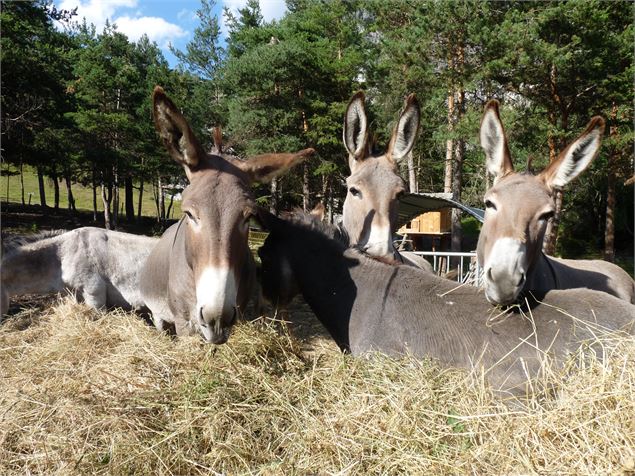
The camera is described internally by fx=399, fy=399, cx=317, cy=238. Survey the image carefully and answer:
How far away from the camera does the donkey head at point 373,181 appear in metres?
3.89

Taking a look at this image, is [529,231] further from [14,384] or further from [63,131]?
[63,131]

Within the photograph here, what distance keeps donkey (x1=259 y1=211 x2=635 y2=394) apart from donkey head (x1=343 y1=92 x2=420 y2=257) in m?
0.45

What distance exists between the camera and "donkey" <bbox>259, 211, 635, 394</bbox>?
257 cm

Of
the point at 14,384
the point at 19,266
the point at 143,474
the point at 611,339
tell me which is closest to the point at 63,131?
the point at 19,266

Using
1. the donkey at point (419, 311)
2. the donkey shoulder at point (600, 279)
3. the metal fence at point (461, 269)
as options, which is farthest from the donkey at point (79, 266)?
the donkey shoulder at point (600, 279)

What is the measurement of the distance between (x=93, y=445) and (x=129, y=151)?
957 inches

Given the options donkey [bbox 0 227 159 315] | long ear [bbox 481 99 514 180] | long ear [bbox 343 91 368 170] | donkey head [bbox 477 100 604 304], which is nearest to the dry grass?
donkey head [bbox 477 100 604 304]

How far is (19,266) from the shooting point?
18.5ft

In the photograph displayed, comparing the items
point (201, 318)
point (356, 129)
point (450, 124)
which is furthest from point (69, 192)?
point (201, 318)

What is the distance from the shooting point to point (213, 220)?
2.47 metres

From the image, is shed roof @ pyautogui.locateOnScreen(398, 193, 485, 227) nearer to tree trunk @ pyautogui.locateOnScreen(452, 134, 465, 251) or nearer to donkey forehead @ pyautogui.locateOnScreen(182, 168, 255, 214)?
tree trunk @ pyautogui.locateOnScreen(452, 134, 465, 251)

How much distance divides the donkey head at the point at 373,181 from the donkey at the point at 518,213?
2.82 ft

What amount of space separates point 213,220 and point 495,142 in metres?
2.80

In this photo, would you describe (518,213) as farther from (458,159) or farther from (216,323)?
Answer: (458,159)
